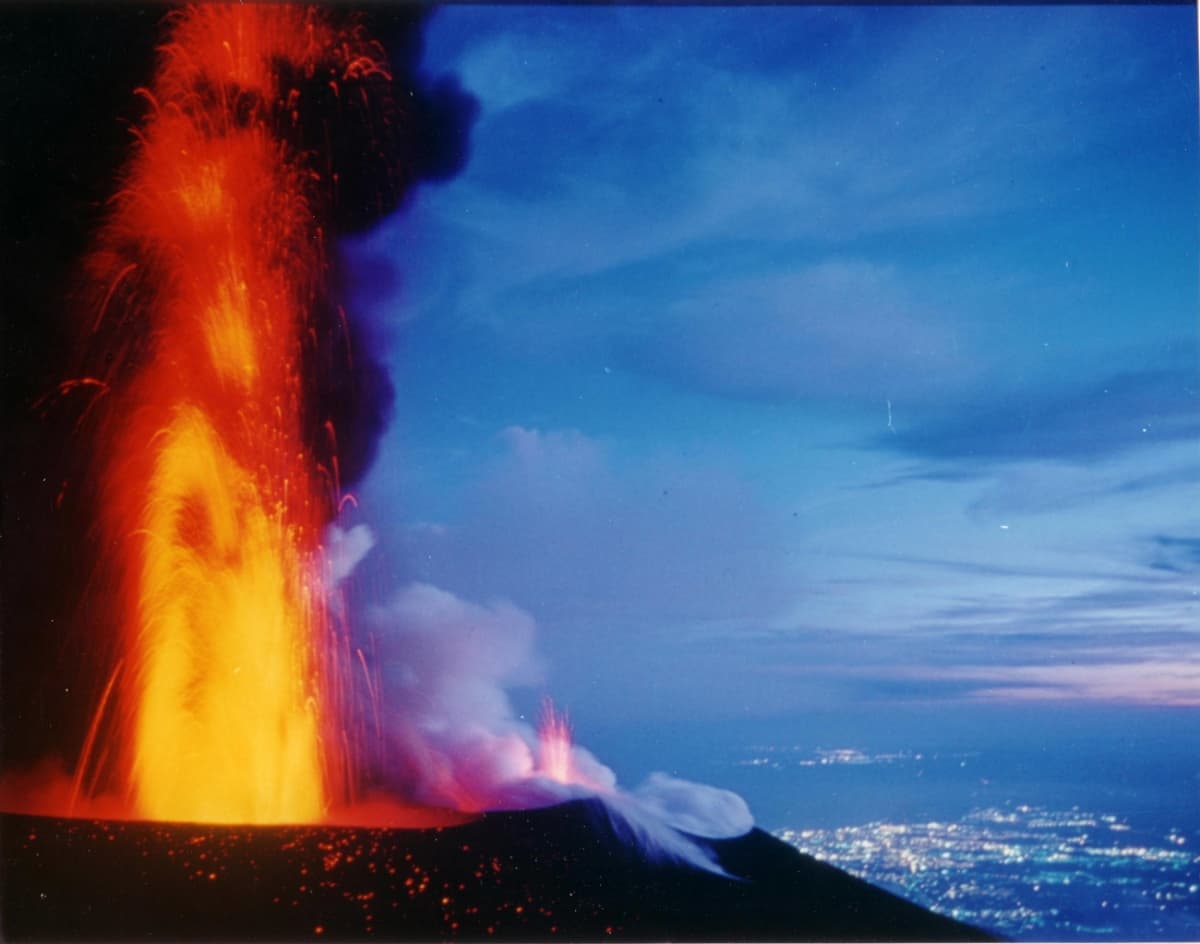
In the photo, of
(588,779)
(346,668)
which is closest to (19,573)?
(346,668)

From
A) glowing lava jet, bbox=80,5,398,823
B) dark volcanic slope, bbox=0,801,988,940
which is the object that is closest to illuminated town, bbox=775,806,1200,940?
dark volcanic slope, bbox=0,801,988,940

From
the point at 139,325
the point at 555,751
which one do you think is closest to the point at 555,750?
the point at 555,751

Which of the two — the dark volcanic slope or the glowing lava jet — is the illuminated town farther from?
the glowing lava jet

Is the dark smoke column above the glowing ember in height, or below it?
above

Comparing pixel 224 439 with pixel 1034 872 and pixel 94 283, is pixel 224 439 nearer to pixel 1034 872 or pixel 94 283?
pixel 94 283

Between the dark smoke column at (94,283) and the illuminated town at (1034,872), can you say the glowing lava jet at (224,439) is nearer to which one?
the dark smoke column at (94,283)

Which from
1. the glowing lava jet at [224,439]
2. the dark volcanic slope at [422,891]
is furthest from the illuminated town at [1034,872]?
the glowing lava jet at [224,439]

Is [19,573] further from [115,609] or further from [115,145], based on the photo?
[115,145]
